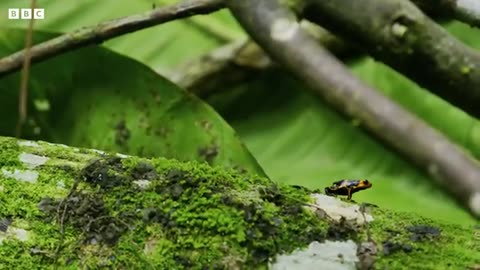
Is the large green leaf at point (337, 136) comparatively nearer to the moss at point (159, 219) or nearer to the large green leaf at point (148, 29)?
the large green leaf at point (148, 29)

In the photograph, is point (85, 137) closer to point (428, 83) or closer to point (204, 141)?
point (204, 141)

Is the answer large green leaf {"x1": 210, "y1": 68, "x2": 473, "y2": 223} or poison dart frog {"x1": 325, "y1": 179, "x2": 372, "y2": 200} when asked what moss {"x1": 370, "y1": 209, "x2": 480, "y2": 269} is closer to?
poison dart frog {"x1": 325, "y1": 179, "x2": 372, "y2": 200}

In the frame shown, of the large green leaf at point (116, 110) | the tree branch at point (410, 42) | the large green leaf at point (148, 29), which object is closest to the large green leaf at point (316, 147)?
the large green leaf at point (148, 29)

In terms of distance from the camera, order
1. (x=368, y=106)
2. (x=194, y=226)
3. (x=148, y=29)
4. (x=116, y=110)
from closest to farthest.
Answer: (x=368, y=106), (x=194, y=226), (x=116, y=110), (x=148, y=29)

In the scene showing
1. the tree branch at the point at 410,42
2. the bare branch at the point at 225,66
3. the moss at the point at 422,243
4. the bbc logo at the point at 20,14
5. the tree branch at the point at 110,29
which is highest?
the bbc logo at the point at 20,14

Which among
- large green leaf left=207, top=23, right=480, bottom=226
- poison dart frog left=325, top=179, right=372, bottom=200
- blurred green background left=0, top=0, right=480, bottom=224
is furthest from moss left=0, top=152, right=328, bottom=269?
large green leaf left=207, top=23, right=480, bottom=226

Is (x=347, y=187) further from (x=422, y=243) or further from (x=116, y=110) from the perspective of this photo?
(x=116, y=110)

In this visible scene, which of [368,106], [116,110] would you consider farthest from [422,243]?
[116,110]
